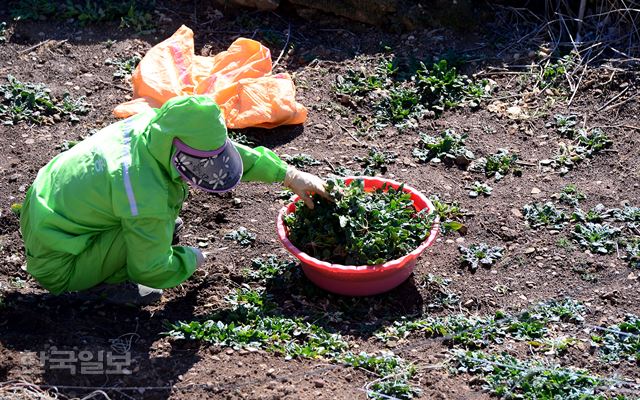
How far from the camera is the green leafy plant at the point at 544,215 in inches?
201

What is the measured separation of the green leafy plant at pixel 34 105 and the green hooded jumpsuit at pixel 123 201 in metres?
1.62

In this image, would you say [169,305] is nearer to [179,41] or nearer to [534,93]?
[179,41]

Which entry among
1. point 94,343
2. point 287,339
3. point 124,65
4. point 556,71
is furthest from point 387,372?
point 124,65

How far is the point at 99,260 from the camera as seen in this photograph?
4375 mm

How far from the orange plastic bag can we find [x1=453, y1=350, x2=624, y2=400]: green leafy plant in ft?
7.41

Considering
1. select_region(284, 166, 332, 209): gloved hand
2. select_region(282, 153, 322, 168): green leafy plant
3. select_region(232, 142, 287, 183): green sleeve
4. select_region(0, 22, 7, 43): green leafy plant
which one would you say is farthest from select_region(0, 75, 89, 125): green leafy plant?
select_region(284, 166, 332, 209): gloved hand

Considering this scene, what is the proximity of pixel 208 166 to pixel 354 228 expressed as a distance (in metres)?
0.79

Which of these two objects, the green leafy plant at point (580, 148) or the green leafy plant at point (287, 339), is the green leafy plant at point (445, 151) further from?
the green leafy plant at point (287, 339)

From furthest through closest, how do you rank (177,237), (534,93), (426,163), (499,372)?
(534,93), (426,163), (177,237), (499,372)

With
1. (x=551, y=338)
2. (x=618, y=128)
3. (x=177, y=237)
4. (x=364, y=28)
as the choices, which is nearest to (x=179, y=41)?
(x=364, y=28)

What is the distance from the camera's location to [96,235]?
439 cm

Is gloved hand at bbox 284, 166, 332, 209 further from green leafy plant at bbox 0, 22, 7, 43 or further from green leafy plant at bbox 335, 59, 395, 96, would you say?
green leafy plant at bbox 0, 22, 7, 43

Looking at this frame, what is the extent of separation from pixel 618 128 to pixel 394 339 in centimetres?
229

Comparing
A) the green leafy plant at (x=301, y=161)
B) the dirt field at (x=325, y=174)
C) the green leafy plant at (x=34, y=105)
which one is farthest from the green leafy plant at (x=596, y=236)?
the green leafy plant at (x=34, y=105)
